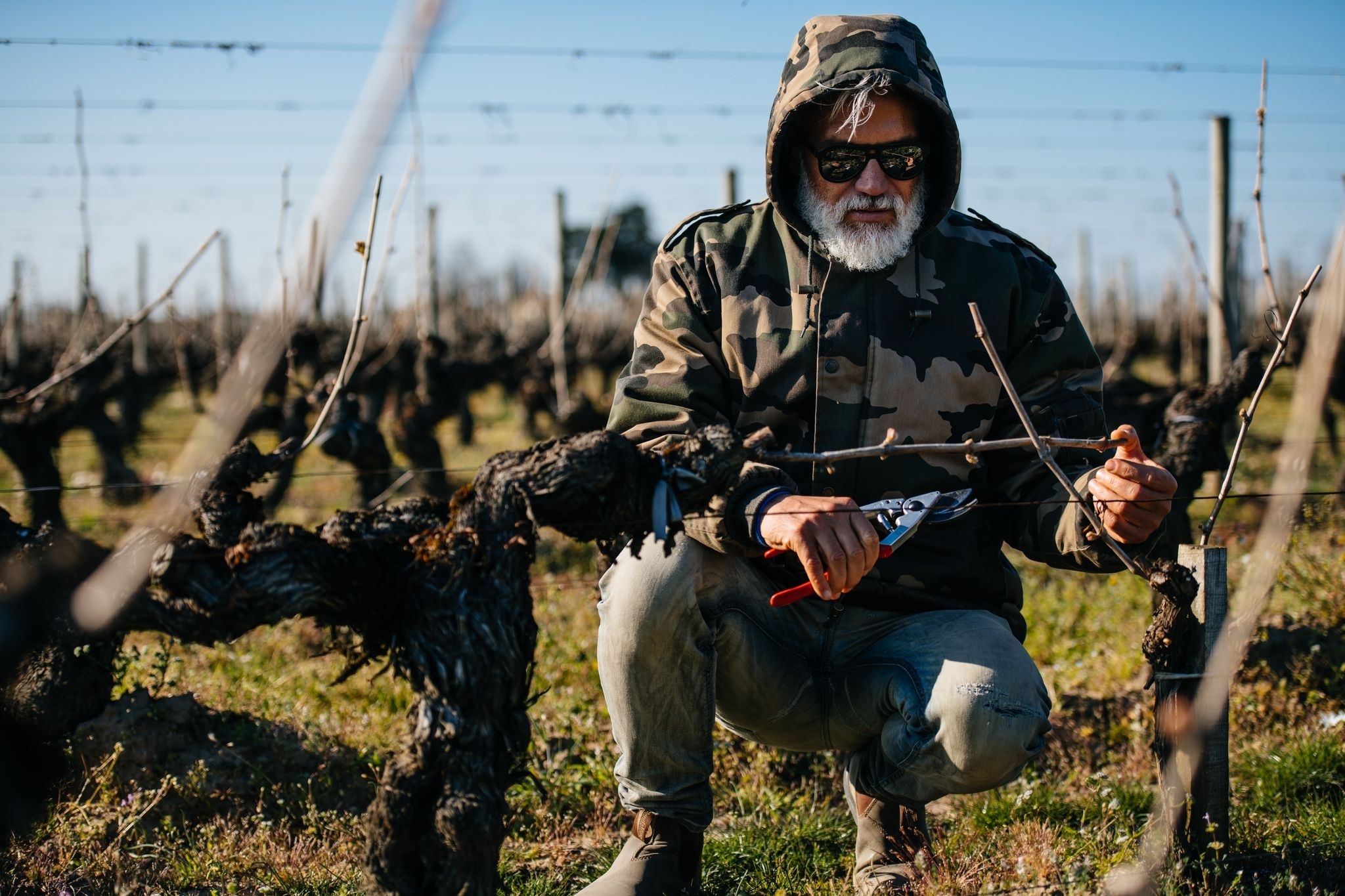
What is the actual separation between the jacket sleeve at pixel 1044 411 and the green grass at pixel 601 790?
78 cm

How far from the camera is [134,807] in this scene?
2891 mm

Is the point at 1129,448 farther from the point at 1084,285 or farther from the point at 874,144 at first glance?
the point at 1084,285

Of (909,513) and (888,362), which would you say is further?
(888,362)

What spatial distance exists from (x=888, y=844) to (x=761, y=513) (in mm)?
902

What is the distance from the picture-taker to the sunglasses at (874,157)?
8.63ft

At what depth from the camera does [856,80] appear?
2.60 metres

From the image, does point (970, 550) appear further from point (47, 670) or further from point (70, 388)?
point (70, 388)

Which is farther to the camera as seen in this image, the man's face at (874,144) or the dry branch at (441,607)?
the man's face at (874,144)

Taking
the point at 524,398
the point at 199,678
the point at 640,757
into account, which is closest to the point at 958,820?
the point at 640,757

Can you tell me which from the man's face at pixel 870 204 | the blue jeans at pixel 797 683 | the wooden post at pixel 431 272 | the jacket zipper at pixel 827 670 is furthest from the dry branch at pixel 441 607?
the wooden post at pixel 431 272

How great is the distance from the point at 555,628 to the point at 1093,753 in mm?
2334

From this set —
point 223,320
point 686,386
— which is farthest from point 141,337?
point 686,386

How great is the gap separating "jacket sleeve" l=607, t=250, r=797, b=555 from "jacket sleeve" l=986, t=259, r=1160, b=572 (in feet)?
2.10

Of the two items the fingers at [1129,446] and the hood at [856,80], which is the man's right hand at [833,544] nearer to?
the fingers at [1129,446]
